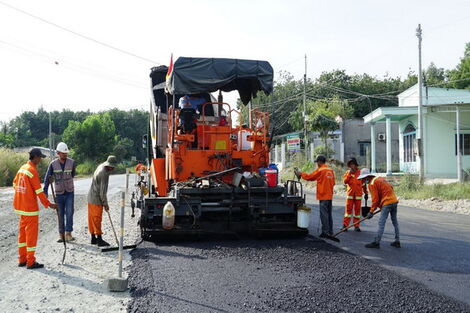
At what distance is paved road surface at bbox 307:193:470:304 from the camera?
5523mm

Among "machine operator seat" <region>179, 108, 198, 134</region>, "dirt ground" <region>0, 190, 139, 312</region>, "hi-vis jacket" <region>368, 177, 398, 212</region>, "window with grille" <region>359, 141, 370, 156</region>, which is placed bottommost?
"dirt ground" <region>0, 190, 139, 312</region>

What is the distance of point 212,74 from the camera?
8.55 meters

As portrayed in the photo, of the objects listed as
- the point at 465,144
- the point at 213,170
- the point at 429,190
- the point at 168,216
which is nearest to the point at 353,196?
the point at 213,170

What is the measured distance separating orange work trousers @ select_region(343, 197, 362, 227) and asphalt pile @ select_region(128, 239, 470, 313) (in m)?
2.25

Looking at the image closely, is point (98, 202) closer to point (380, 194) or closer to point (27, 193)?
point (27, 193)

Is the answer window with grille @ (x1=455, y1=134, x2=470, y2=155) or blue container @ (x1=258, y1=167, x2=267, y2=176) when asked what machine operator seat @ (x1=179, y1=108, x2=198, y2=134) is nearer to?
blue container @ (x1=258, y1=167, x2=267, y2=176)

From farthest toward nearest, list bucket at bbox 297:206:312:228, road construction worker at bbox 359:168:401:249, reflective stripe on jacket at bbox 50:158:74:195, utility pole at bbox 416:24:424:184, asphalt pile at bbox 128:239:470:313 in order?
utility pole at bbox 416:24:424:184 → bucket at bbox 297:206:312:228 → reflective stripe on jacket at bbox 50:158:74:195 → road construction worker at bbox 359:168:401:249 → asphalt pile at bbox 128:239:470:313

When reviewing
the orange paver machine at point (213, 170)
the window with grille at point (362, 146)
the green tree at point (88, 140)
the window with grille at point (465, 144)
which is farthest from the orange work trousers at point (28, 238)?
the green tree at point (88, 140)

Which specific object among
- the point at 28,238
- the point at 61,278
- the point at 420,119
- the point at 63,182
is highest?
the point at 420,119

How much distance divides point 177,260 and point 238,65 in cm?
398

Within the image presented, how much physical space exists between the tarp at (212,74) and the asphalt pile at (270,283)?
2.94 m

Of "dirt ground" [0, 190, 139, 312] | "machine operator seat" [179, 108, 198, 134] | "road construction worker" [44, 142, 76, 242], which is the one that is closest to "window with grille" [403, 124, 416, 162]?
"machine operator seat" [179, 108, 198, 134]

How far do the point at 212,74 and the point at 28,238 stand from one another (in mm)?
4242

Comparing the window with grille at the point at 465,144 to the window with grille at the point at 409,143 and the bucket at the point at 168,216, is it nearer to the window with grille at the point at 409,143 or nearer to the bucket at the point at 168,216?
the window with grille at the point at 409,143
